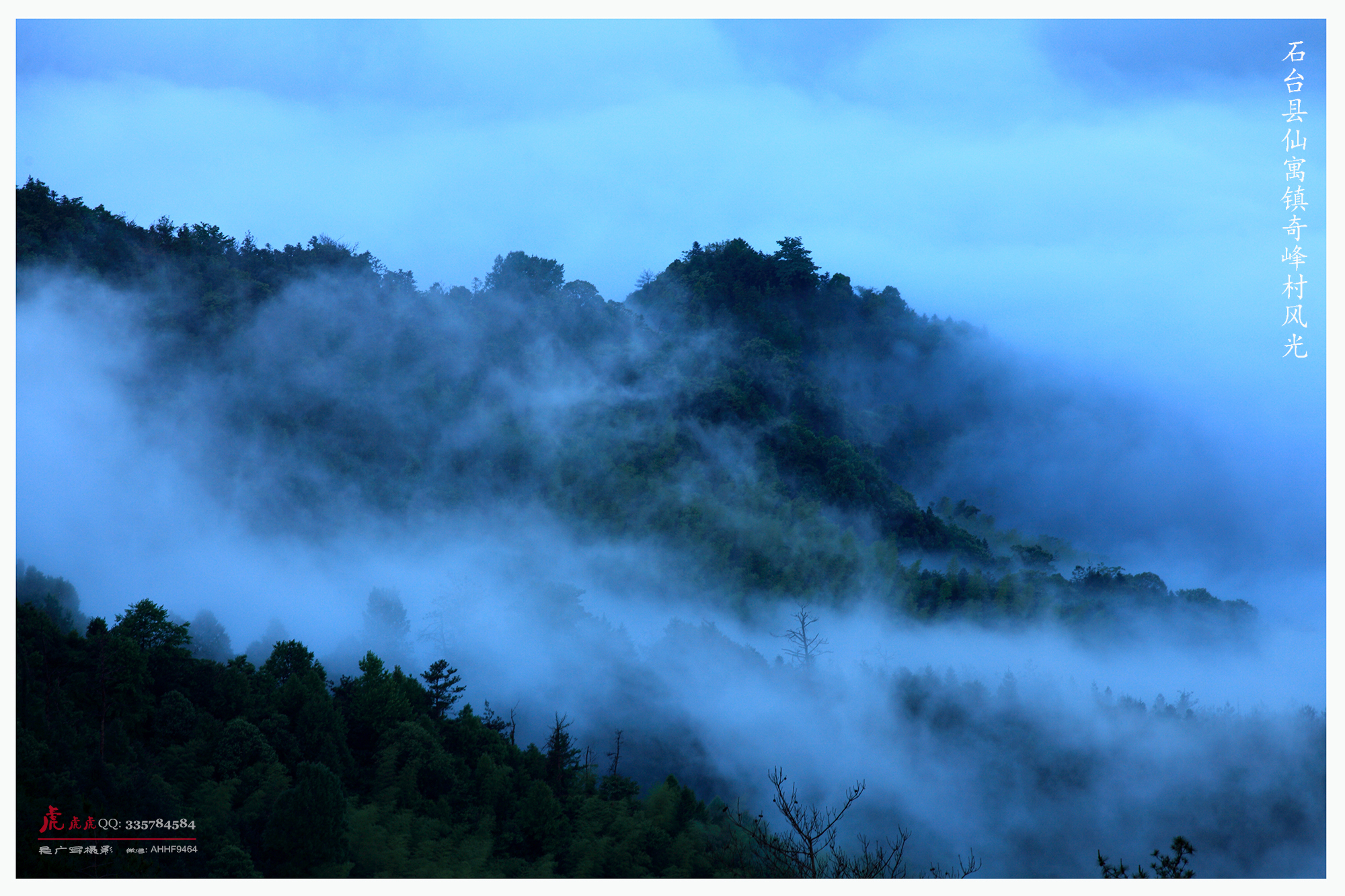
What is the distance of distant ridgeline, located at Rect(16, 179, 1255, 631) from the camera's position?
69.9ft

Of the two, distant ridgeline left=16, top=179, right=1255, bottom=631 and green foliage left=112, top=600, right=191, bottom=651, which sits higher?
distant ridgeline left=16, top=179, right=1255, bottom=631

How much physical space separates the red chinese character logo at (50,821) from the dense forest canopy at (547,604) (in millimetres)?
158

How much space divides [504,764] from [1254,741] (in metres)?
14.5

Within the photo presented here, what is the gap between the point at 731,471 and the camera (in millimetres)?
24438

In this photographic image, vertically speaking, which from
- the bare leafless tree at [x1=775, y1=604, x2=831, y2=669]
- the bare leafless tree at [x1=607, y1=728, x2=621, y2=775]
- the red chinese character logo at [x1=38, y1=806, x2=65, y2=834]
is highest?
the bare leafless tree at [x1=775, y1=604, x2=831, y2=669]

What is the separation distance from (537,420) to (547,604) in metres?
6.68

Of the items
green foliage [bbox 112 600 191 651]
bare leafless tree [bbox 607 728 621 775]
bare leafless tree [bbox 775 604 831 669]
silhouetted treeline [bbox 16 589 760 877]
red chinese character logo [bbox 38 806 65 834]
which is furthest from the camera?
bare leafless tree [bbox 775 604 831 669]

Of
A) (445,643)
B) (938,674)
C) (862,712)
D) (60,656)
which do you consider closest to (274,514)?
(445,643)

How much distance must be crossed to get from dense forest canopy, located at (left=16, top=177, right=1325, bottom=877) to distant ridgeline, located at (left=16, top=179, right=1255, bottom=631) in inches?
3.3

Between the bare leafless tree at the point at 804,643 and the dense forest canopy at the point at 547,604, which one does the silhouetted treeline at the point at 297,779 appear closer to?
the dense forest canopy at the point at 547,604

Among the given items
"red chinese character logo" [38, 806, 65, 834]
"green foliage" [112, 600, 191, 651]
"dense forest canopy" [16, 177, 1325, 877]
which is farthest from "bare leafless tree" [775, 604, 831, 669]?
"red chinese character logo" [38, 806, 65, 834]

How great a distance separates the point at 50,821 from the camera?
8039mm

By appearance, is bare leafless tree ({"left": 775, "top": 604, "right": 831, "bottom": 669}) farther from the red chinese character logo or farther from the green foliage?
the red chinese character logo

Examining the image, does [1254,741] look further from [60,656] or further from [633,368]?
[60,656]
